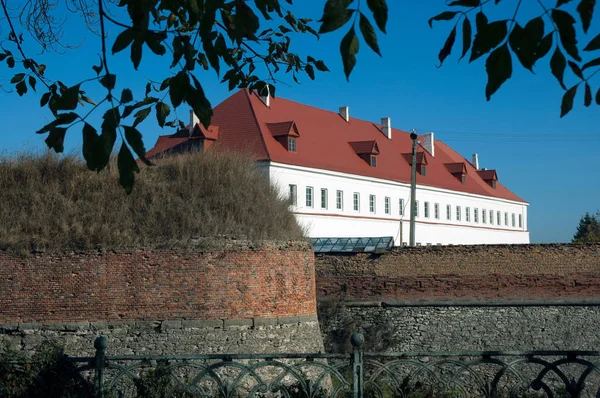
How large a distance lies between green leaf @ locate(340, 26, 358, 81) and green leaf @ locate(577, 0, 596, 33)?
1111 mm

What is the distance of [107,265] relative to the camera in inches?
556

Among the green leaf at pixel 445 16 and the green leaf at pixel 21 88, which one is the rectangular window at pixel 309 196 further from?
the green leaf at pixel 445 16

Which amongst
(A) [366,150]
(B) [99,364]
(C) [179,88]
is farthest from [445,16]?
(A) [366,150]

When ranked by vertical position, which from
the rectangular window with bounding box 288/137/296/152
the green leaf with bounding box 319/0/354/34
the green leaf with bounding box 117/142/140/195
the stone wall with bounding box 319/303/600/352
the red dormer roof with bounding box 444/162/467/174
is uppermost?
the red dormer roof with bounding box 444/162/467/174

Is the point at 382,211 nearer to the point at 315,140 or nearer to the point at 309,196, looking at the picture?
the point at 315,140

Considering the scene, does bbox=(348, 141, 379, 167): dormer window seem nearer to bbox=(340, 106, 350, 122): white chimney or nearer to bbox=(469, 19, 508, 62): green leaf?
bbox=(340, 106, 350, 122): white chimney

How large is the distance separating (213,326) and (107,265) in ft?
7.50

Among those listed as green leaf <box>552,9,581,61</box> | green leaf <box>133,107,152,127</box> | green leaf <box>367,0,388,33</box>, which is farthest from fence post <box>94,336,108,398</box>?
green leaf <box>552,9,581,61</box>

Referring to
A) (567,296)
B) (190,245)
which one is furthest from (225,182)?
(567,296)

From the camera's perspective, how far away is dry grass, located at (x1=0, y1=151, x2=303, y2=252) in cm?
1435

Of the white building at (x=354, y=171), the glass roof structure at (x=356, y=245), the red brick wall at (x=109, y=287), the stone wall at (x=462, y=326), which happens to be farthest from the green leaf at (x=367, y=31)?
the white building at (x=354, y=171)

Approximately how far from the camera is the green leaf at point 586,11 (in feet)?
12.2

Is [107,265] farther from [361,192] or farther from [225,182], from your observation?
[361,192]

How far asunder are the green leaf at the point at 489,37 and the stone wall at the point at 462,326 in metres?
19.9
